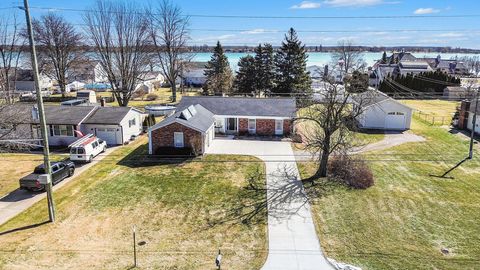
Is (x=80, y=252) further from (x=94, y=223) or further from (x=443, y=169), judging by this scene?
(x=443, y=169)

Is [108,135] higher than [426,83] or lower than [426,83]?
lower

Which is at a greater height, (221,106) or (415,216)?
(221,106)

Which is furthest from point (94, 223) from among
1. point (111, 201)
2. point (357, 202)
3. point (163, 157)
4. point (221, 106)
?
point (221, 106)

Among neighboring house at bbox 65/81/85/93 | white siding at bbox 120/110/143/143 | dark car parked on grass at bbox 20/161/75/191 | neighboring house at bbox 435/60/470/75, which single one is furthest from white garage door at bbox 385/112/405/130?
neighboring house at bbox 435/60/470/75

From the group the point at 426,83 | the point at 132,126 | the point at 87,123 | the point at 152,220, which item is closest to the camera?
the point at 152,220

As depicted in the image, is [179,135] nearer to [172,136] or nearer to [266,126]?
[172,136]

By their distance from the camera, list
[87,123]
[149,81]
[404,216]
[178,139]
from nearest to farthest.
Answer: [404,216] → [178,139] → [87,123] → [149,81]

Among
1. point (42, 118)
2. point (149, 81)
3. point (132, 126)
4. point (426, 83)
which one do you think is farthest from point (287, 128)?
point (149, 81)
